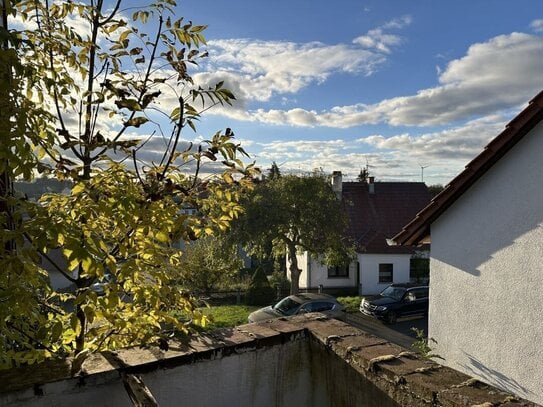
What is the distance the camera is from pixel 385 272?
26438 mm

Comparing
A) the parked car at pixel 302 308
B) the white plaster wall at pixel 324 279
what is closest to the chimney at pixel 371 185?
the white plaster wall at pixel 324 279

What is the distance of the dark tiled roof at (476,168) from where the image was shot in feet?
22.3

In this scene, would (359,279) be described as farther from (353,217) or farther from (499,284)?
(499,284)

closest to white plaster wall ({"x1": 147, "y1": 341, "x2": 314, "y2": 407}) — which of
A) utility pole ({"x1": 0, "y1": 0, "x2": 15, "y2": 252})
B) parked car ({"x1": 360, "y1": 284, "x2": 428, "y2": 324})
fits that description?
utility pole ({"x1": 0, "y1": 0, "x2": 15, "y2": 252})

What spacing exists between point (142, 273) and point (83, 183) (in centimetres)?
66

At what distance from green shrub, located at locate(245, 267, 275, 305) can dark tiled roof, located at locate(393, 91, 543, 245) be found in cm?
1629

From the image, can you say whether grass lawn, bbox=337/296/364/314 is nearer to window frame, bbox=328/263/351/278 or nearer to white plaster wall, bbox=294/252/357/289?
white plaster wall, bbox=294/252/357/289

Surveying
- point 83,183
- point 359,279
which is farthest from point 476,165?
point 359,279

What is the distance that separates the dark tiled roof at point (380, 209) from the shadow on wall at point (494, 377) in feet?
59.0

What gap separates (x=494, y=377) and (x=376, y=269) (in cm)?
1897

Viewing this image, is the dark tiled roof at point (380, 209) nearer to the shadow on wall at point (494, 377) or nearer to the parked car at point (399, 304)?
the parked car at point (399, 304)

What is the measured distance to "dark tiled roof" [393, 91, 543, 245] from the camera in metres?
6.80

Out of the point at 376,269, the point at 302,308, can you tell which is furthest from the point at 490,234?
the point at 376,269

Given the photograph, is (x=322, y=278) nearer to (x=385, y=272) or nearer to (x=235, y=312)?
(x=385, y=272)
